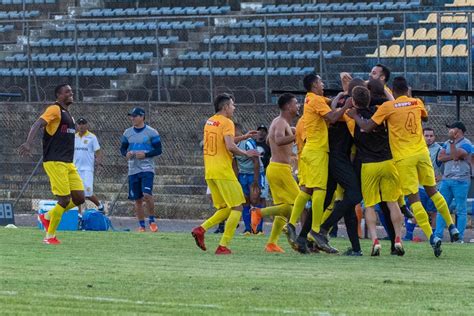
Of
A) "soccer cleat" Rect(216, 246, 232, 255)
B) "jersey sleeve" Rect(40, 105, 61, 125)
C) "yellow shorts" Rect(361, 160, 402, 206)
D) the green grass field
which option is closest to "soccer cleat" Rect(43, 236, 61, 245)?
the green grass field

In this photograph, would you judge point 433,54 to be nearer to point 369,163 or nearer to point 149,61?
point 149,61

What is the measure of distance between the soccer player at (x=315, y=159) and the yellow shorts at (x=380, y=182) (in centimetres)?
50

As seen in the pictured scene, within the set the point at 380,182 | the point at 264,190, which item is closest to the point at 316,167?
the point at 380,182

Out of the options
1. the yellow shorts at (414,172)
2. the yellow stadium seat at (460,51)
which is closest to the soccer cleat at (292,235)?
the yellow shorts at (414,172)

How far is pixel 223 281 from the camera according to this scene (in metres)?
13.1

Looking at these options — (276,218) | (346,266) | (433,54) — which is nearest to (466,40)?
(433,54)

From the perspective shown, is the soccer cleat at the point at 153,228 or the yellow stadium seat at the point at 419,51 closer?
the soccer cleat at the point at 153,228

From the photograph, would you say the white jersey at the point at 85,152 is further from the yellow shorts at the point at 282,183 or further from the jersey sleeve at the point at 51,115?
the yellow shorts at the point at 282,183

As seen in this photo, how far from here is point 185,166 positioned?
29781 mm

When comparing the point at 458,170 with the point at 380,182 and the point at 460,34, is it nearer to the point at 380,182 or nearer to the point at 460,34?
the point at 380,182

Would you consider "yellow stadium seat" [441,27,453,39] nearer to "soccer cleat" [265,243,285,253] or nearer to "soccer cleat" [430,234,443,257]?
"soccer cleat" [265,243,285,253]

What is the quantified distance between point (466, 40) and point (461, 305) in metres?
17.3

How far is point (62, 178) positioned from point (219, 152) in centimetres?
268

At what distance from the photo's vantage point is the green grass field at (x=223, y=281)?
35.7ft
